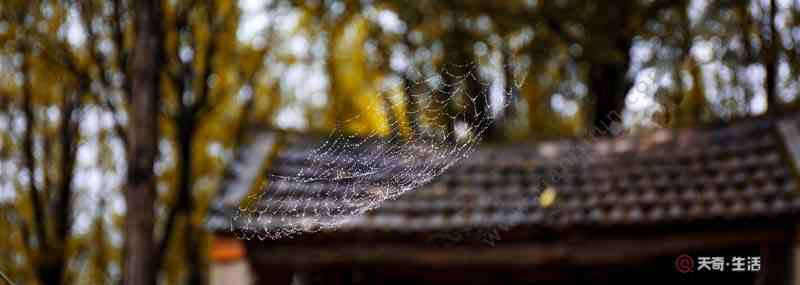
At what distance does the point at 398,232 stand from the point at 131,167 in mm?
1846

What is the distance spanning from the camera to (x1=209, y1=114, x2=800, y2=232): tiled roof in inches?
188

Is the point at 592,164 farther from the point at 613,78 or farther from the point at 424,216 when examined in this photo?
the point at 613,78

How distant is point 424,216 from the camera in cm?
514

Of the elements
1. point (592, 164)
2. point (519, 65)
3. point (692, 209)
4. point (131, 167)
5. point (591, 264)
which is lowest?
point (591, 264)

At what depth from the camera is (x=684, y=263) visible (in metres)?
4.84

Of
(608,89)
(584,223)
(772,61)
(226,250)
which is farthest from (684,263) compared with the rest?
(608,89)

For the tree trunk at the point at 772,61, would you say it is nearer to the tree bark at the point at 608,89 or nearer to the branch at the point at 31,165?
the tree bark at the point at 608,89

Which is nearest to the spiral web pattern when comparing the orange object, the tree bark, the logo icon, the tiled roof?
the tiled roof

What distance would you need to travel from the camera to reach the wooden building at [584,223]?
15.4ft

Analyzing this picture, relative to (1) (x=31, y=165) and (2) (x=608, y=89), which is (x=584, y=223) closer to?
(2) (x=608, y=89)

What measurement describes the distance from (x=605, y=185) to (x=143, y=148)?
133 inches

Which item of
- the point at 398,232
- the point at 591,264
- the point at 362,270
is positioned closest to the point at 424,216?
the point at 398,232

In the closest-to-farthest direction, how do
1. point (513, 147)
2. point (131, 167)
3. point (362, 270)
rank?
point (131, 167), point (362, 270), point (513, 147)

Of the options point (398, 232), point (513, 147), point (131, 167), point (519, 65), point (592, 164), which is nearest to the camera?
point (131, 167)
